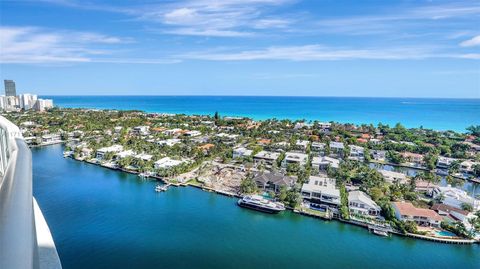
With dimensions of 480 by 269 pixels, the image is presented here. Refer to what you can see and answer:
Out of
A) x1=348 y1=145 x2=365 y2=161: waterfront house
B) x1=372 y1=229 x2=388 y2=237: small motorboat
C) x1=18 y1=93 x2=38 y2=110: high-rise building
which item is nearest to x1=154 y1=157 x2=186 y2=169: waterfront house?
x1=372 y1=229 x2=388 y2=237: small motorboat

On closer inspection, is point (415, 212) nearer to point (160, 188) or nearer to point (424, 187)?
point (424, 187)

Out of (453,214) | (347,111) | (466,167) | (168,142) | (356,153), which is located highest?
(347,111)

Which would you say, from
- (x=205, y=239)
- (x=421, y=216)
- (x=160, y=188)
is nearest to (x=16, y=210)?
(x=205, y=239)

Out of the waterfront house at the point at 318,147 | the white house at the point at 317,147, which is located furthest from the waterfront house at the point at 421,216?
the white house at the point at 317,147

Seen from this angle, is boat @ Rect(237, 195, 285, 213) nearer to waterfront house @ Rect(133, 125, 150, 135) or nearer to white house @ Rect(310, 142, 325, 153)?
white house @ Rect(310, 142, 325, 153)

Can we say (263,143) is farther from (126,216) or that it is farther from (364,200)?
(126,216)

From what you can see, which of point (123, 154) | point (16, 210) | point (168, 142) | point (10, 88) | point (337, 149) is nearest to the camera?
point (16, 210)
